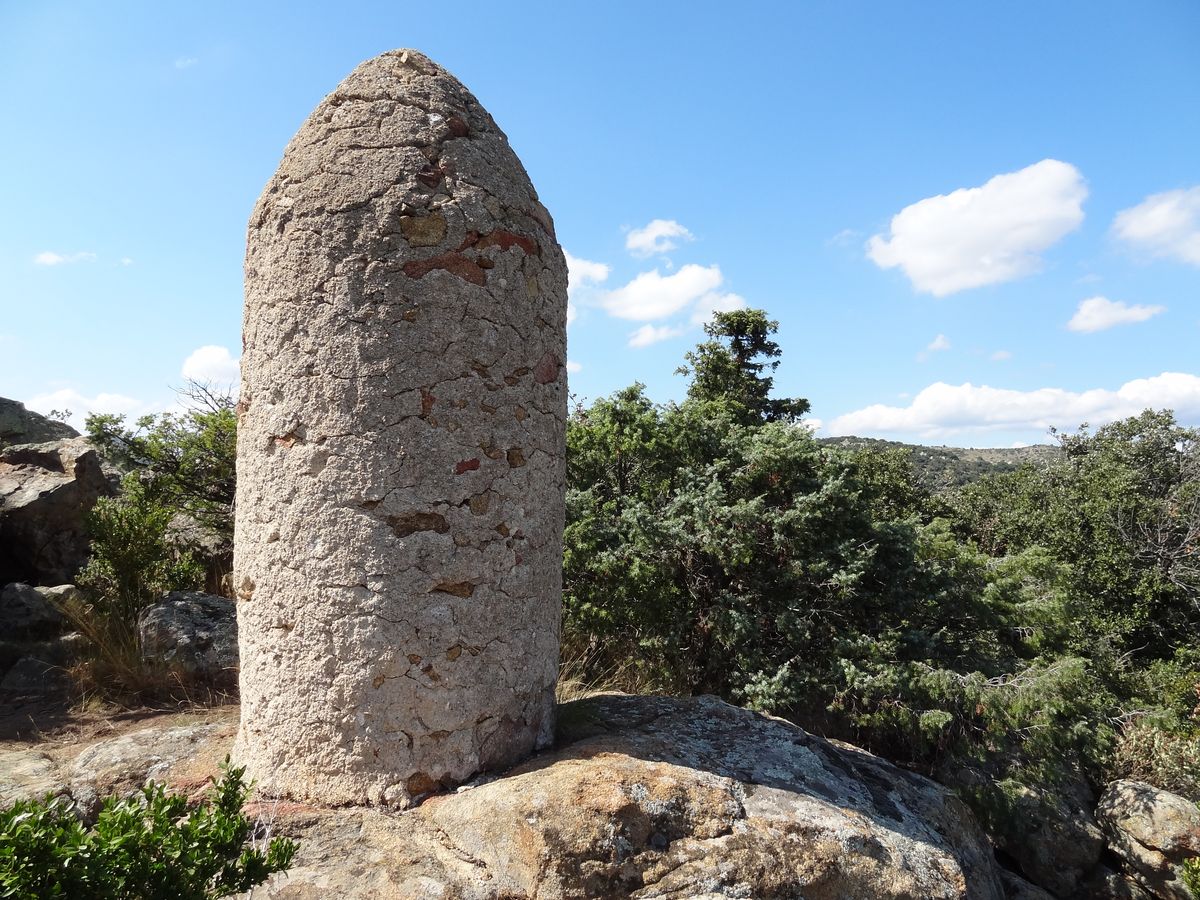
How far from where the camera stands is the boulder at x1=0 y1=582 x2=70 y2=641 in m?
6.00

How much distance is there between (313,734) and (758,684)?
3.34m

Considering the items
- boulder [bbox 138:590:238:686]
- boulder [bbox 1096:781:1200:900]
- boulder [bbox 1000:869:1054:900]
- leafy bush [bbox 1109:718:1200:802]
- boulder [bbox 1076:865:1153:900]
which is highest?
boulder [bbox 138:590:238:686]

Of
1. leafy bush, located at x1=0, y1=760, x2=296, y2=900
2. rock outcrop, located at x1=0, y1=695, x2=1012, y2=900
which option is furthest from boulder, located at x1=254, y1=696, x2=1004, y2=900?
leafy bush, located at x1=0, y1=760, x2=296, y2=900

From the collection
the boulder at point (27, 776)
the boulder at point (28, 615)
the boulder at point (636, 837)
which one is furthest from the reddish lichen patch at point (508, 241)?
the boulder at point (28, 615)

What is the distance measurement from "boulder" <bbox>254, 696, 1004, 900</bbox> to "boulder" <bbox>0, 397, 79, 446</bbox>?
11838 mm

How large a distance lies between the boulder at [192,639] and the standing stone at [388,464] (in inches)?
92.9

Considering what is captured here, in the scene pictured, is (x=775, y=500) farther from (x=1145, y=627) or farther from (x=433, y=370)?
(x=1145, y=627)

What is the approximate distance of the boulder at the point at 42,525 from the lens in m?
7.17

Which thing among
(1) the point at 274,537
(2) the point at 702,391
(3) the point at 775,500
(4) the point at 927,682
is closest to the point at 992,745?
(4) the point at 927,682

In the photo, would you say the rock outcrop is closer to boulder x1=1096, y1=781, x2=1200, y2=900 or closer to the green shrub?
the green shrub

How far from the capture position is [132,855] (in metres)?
1.74

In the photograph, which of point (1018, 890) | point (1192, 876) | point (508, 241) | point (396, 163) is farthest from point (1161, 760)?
point (396, 163)

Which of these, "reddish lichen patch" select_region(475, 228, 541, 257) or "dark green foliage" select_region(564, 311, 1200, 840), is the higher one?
"reddish lichen patch" select_region(475, 228, 541, 257)

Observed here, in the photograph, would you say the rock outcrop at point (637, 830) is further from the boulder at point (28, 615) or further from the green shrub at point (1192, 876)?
the boulder at point (28, 615)
